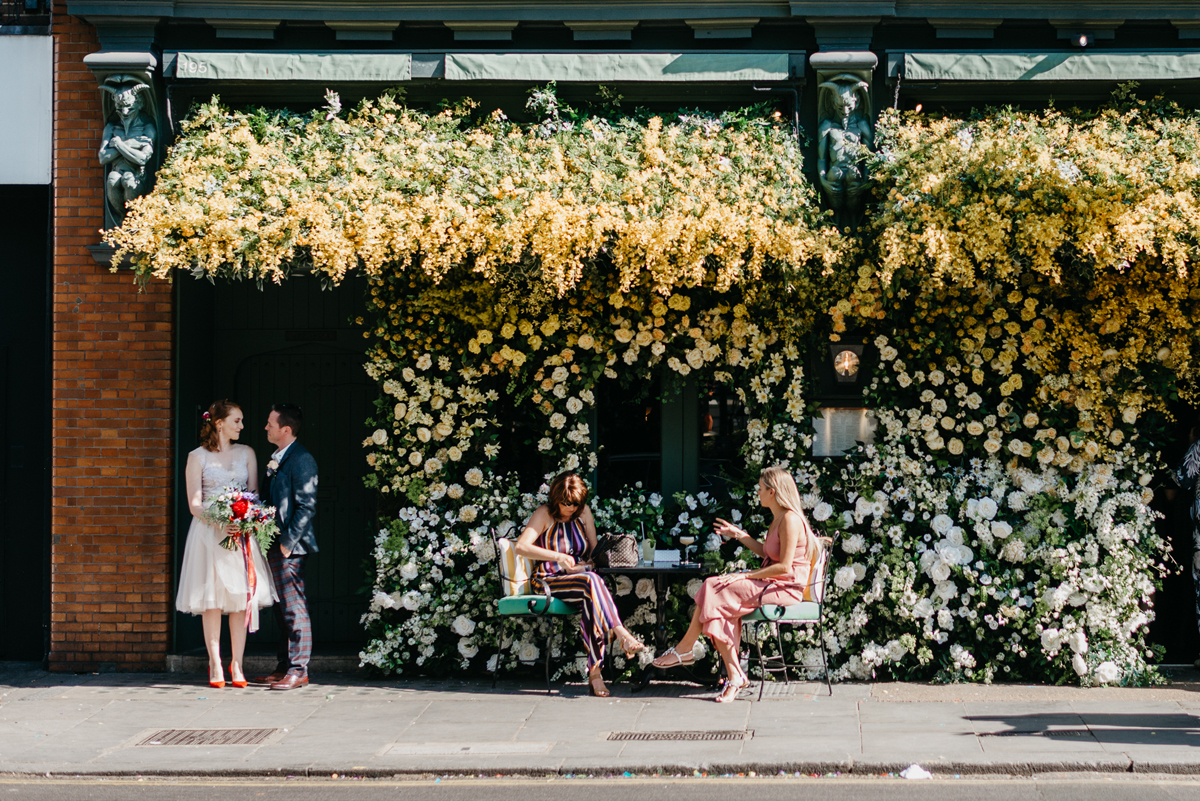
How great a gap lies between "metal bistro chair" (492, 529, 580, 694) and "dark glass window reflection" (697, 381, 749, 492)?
1.70 meters

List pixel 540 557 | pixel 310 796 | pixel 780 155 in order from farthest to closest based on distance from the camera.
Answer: pixel 780 155 → pixel 540 557 → pixel 310 796

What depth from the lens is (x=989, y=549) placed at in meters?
8.55

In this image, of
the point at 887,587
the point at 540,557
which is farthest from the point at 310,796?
the point at 887,587

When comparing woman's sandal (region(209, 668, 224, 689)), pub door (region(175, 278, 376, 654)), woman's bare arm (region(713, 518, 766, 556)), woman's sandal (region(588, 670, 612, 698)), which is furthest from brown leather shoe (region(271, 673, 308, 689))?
woman's bare arm (region(713, 518, 766, 556))

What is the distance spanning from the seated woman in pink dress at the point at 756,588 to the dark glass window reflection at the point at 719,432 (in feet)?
3.96

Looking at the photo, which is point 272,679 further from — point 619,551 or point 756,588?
point 756,588

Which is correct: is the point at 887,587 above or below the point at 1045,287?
below

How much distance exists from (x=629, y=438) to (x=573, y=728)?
9.22ft

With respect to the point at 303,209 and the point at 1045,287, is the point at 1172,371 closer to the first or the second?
the point at 1045,287

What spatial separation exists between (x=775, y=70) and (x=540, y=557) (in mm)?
4277

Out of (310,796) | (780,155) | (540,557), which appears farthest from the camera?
(780,155)

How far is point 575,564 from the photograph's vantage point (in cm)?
839

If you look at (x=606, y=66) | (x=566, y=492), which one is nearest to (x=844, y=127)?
(x=606, y=66)

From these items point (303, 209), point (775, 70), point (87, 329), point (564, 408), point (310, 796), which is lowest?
point (310, 796)
